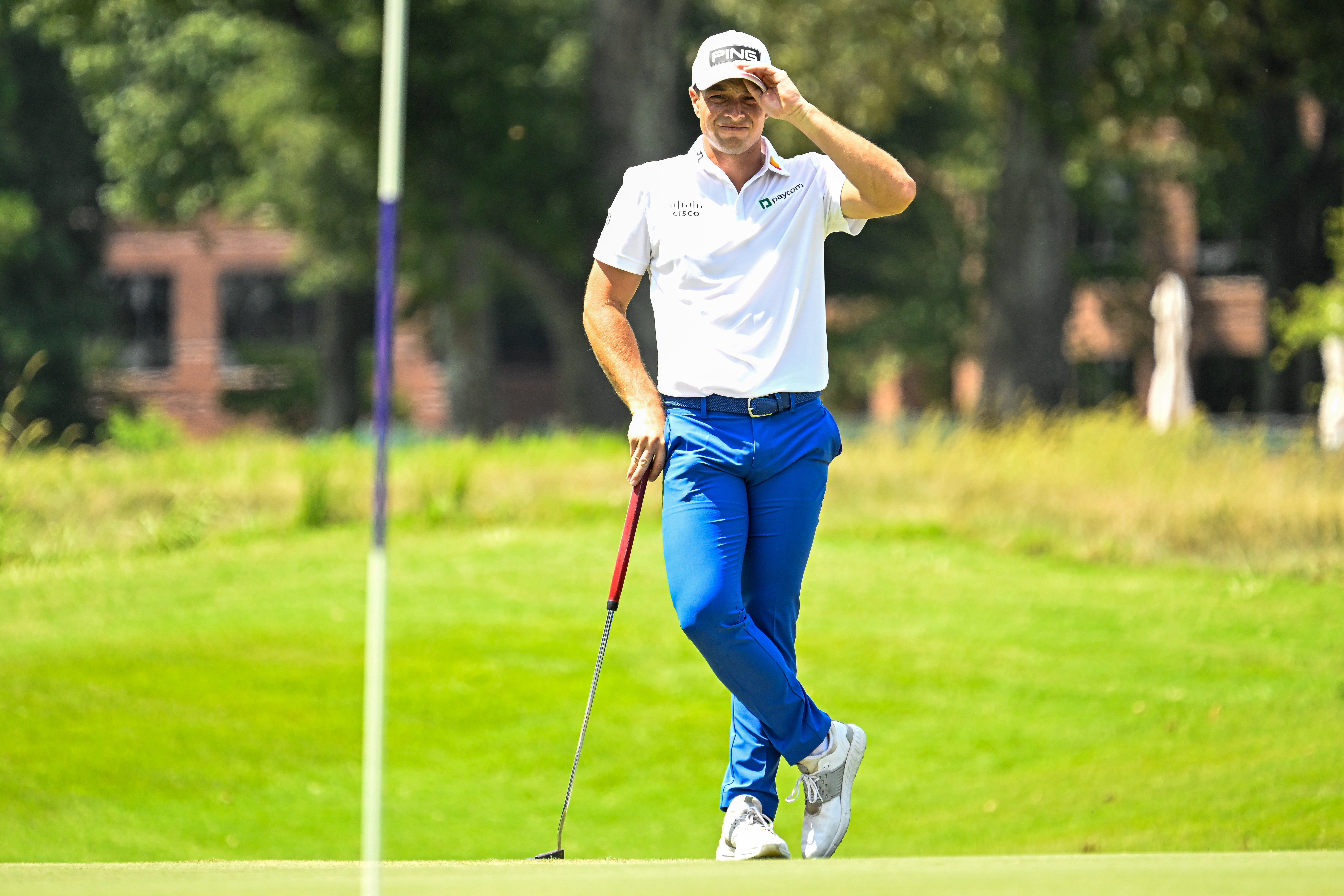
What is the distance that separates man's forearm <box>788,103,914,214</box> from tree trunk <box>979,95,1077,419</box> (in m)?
14.4

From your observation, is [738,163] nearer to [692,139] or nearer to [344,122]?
[344,122]

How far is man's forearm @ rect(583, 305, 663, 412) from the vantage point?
14.8ft

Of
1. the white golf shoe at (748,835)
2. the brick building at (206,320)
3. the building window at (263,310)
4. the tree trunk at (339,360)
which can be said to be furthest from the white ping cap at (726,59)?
the building window at (263,310)

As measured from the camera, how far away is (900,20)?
2170 centimetres

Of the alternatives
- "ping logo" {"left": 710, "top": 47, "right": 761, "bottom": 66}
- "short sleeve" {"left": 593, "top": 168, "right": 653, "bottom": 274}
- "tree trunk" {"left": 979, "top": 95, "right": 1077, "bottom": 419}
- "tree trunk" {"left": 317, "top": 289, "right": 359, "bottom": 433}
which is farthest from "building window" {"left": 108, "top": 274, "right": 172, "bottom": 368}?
"ping logo" {"left": 710, "top": 47, "right": 761, "bottom": 66}

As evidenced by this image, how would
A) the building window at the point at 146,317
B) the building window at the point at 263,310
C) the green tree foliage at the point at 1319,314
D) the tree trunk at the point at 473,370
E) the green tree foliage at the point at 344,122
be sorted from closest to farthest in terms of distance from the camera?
the green tree foliage at the point at 1319,314, the green tree foliage at the point at 344,122, the tree trunk at the point at 473,370, the building window at the point at 146,317, the building window at the point at 263,310

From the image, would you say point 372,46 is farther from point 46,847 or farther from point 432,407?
point 432,407

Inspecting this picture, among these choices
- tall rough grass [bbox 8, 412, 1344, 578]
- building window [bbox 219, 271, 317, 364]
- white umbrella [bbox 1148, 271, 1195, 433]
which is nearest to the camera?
tall rough grass [bbox 8, 412, 1344, 578]

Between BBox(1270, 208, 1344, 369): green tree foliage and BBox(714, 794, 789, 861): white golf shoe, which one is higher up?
BBox(1270, 208, 1344, 369): green tree foliage

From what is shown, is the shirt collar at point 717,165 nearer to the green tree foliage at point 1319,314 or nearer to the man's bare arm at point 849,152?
the man's bare arm at point 849,152

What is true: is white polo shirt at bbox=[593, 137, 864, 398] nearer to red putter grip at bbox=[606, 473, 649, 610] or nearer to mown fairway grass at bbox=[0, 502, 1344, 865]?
red putter grip at bbox=[606, 473, 649, 610]

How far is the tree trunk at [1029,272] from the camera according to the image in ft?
61.0

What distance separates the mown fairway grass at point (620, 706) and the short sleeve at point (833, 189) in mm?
2361

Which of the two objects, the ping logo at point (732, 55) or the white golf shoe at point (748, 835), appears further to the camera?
the white golf shoe at point (748, 835)
